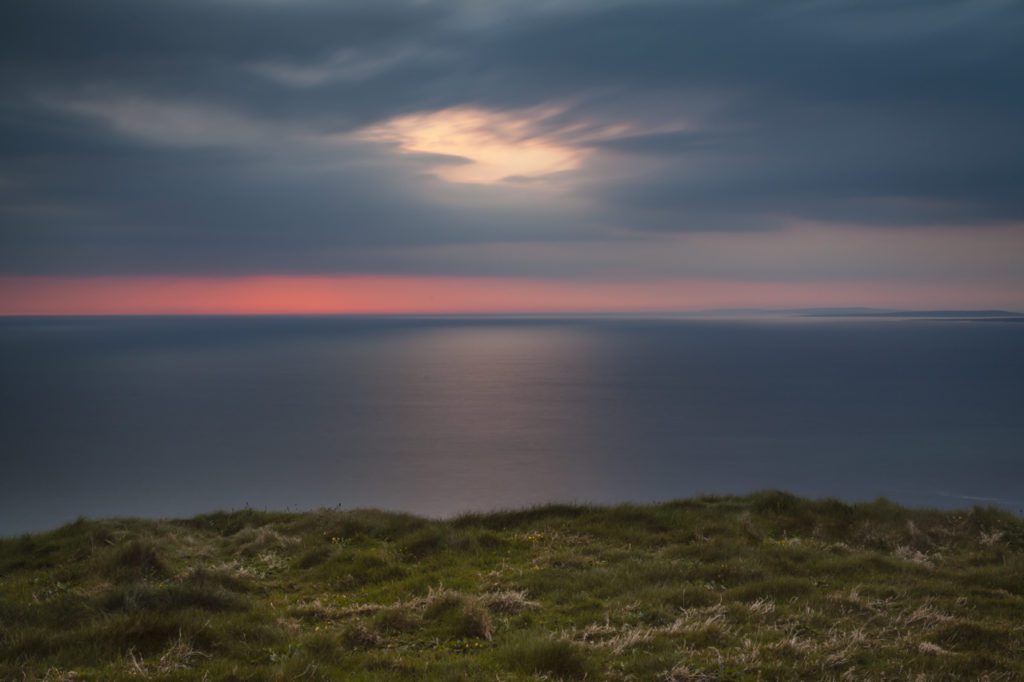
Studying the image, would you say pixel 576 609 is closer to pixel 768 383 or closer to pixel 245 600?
pixel 245 600

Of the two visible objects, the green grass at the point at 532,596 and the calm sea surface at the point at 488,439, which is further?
the calm sea surface at the point at 488,439

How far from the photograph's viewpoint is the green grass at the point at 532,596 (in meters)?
10.3

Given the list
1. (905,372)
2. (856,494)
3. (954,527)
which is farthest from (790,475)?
(905,372)

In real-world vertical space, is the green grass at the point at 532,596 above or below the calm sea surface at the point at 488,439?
above

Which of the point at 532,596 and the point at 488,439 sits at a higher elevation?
the point at 532,596

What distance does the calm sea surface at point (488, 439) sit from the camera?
61.0 meters

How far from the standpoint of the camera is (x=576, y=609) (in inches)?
520

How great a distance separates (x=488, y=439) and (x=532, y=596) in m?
71.5

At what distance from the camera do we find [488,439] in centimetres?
8519

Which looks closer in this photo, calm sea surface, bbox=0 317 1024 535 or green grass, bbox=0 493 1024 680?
green grass, bbox=0 493 1024 680

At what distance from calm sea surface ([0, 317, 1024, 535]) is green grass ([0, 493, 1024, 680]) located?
33988mm

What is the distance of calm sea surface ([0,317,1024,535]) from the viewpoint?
61.0 meters

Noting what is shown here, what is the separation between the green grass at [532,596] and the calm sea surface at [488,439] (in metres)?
34.0

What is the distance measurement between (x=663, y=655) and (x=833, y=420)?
4066 inches
